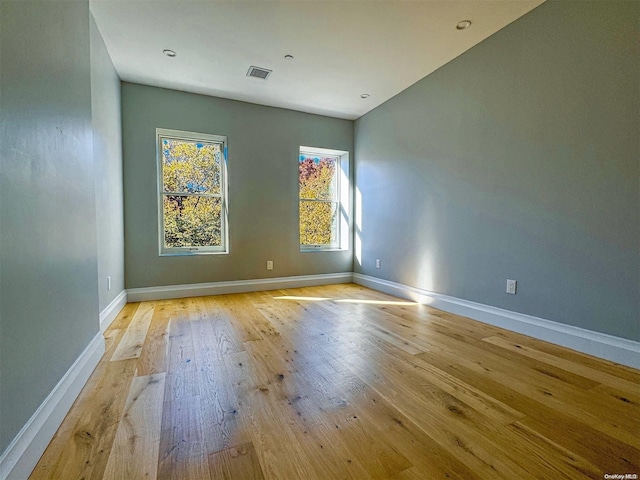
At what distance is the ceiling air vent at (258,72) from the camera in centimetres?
304

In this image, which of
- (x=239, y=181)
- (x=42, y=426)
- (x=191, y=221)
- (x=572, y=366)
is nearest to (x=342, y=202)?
(x=239, y=181)

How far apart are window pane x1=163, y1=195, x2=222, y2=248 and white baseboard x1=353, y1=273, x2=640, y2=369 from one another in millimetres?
2710

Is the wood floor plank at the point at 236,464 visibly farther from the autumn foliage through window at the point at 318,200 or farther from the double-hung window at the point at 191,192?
the autumn foliage through window at the point at 318,200

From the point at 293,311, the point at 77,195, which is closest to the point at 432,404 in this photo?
the point at 293,311

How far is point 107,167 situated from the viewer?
106 inches

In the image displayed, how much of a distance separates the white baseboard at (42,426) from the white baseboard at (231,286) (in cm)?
194

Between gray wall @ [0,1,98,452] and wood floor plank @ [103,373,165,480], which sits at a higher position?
A: gray wall @ [0,1,98,452]

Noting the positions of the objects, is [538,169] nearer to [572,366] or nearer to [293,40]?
[572,366]

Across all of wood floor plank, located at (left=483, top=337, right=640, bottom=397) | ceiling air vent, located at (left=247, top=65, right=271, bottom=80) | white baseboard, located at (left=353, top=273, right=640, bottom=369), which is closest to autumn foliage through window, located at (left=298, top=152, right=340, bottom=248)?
ceiling air vent, located at (left=247, top=65, right=271, bottom=80)

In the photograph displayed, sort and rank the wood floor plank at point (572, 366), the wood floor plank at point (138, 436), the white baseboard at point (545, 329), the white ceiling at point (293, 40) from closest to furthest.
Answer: the wood floor plank at point (138, 436) < the wood floor plank at point (572, 366) < the white baseboard at point (545, 329) < the white ceiling at point (293, 40)

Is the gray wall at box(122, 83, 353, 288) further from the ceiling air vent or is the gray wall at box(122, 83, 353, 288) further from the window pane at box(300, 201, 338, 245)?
the ceiling air vent

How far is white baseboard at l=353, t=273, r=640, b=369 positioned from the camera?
5.86ft

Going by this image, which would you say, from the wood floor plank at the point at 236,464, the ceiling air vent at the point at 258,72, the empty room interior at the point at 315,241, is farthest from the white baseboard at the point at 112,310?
the ceiling air vent at the point at 258,72

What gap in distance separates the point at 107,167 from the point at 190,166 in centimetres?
112
